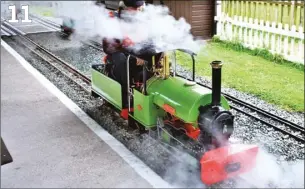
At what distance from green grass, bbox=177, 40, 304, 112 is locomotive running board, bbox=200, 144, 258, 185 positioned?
2389 mm

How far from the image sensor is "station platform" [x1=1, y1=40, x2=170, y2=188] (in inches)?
207

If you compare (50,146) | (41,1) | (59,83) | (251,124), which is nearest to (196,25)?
(59,83)

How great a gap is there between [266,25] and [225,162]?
617cm

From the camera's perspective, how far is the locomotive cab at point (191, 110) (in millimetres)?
5102

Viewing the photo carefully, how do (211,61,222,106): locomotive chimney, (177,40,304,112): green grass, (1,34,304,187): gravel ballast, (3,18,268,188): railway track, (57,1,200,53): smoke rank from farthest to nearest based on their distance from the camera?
(3,18,268,188): railway track
(177,40,304,112): green grass
(57,1,200,53): smoke
(1,34,304,187): gravel ballast
(211,61,222,106): locomotive chimney

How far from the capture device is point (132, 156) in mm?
5895

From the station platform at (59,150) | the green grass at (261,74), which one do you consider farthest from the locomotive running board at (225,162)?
the green grass at (261,74)

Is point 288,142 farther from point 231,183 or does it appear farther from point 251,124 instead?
point 231,183

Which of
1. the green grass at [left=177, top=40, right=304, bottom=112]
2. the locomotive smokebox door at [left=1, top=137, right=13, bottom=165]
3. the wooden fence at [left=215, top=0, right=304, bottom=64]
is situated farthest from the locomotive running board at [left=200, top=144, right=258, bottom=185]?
the wooden fence at [left=215, top=0, right=304, bottom=64]

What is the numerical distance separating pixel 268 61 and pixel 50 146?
5210mm

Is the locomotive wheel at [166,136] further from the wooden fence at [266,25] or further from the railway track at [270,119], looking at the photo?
the wooden fence at [266,25]

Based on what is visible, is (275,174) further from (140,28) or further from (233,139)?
(140,28)

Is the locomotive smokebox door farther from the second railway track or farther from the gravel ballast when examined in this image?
the second railway track

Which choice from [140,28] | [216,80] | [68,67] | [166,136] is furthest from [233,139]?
[68,67]
